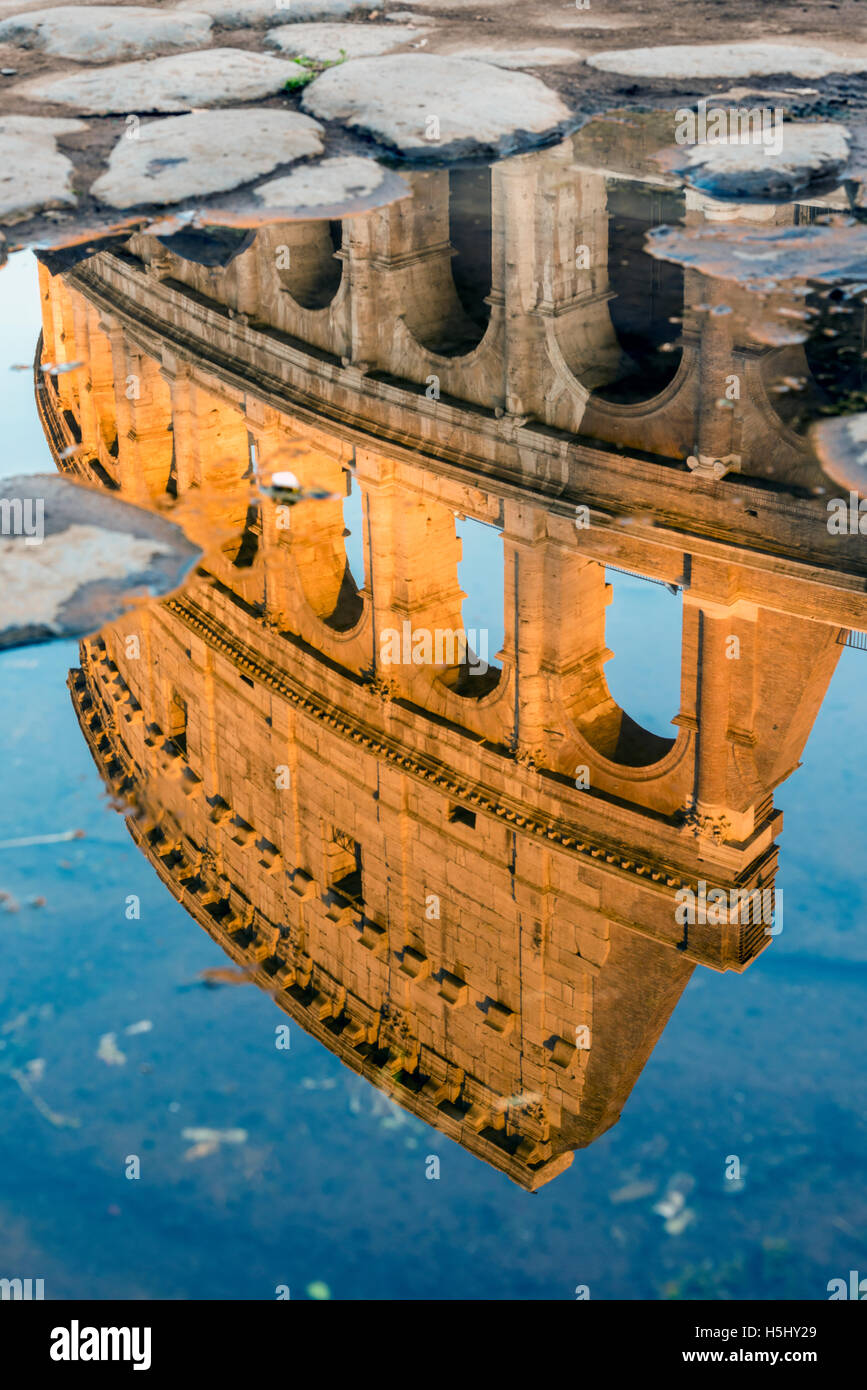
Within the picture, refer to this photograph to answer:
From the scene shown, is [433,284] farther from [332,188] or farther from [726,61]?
[726,61]

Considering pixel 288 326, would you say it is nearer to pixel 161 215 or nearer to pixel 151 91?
pixel 161 215

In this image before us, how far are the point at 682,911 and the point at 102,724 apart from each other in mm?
4609

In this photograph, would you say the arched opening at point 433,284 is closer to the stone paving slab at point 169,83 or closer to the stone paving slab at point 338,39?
the stone paving slab at point 169,83

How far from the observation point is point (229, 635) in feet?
48.8

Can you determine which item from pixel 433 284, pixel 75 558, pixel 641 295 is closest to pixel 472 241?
pixel 641 295

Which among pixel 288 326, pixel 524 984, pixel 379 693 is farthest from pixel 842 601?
pixel 288 326

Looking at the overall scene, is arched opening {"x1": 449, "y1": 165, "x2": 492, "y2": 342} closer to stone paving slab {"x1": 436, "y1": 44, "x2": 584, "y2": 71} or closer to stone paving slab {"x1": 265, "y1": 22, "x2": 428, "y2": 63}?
stone paving slab {"x1": 436, "y1": 44, "x2": 584, "y2": 71}

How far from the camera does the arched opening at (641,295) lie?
15445mm

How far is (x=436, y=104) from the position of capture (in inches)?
740

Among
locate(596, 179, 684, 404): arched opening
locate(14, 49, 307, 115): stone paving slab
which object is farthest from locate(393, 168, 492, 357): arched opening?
locate(14, 49, 307, 115): stone paving slab

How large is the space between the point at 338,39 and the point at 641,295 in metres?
6.54

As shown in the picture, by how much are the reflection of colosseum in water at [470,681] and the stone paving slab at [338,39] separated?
4.60 meters

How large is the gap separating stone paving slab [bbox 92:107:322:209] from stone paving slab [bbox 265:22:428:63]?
2.88 m

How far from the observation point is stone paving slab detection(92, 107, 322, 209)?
17.0 meters
